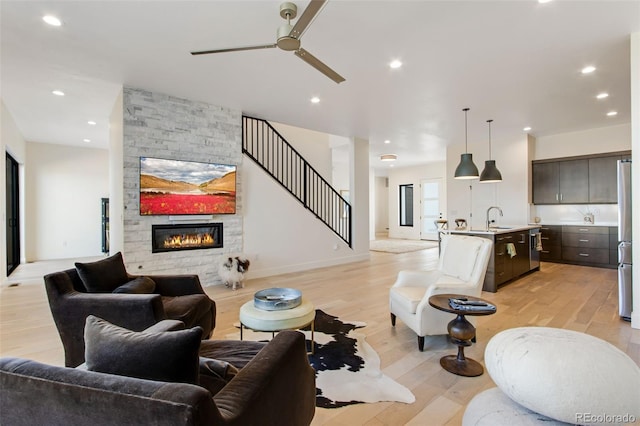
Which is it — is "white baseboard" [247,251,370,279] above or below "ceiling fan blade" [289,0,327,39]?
below

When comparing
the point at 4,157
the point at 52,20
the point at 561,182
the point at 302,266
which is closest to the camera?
the point at 52,20

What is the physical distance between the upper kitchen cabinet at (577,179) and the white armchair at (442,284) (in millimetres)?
5405

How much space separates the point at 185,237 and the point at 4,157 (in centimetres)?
362

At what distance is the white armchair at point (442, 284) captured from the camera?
9.24 ft

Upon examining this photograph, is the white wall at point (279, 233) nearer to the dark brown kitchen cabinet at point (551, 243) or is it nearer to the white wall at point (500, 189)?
the white wall at point (500, 189)

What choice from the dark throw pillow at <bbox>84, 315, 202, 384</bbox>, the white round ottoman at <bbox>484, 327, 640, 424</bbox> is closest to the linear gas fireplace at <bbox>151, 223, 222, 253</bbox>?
the dark throw pillow at <bbox>84, 315, 202, 384</bbox>

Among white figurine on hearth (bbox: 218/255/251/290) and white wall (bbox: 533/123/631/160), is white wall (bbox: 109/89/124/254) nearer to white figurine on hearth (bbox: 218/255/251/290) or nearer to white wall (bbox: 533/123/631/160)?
white figurine on hearth (bbox: 218/255/251/290)

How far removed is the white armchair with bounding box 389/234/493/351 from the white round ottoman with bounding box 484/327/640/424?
1.63 meters

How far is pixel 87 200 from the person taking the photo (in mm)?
8406

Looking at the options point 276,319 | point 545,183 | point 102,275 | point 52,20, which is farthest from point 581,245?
point 52,20

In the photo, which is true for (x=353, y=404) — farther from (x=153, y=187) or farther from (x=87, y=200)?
(x=87, y=200)

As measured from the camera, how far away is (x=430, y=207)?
39.4ft

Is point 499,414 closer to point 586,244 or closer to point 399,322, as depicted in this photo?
point 399,322

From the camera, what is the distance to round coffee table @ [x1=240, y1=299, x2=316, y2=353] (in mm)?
2316
